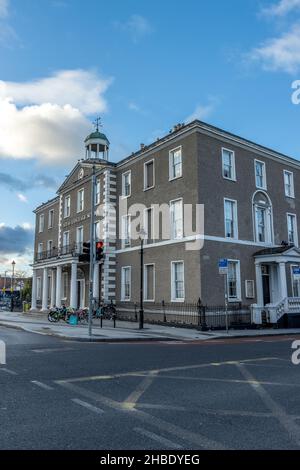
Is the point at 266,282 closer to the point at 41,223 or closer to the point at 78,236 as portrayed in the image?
the point at 78,236

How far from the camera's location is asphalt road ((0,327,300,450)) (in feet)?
16.0

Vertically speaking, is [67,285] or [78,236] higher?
[78,236]

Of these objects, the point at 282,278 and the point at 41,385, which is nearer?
the point at 41,385

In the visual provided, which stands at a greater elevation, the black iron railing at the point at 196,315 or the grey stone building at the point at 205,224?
the grey stone building at the point at 205,224

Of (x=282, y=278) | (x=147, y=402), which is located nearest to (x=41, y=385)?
(x=147, y=402)

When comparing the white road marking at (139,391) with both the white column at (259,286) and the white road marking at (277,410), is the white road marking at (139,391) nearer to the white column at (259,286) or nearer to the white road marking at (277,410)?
the white road marking at (277,410)

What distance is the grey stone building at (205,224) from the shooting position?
24.9 meters

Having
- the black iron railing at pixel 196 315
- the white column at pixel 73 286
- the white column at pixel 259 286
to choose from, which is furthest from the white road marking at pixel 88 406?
the white column at pixel 73 286

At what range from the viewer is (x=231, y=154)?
27.4 m

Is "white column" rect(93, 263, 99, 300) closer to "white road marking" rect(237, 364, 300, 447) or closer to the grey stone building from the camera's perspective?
the grey stone building

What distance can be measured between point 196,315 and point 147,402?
16895mm

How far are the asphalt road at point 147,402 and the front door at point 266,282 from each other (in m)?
16.4

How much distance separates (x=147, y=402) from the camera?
663 cm
